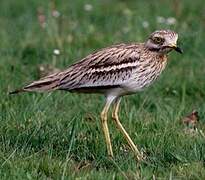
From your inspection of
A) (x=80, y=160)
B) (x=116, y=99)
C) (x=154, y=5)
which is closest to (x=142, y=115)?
(x=116, y=99)

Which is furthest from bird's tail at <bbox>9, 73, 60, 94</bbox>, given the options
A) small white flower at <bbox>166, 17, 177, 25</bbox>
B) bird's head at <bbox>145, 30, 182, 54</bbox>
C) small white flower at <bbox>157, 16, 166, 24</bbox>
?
small white flower at <bbox>157, 16, 166, 24</bbox>

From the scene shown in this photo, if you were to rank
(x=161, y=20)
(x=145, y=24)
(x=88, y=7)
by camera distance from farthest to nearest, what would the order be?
(x=88, y=7) < (x=161, y=20) < (x=145, y=24)

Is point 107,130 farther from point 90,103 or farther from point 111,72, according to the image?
point 90,103

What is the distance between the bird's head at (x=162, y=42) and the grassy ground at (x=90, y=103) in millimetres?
747

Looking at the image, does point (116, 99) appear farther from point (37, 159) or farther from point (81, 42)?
point (81, 42)

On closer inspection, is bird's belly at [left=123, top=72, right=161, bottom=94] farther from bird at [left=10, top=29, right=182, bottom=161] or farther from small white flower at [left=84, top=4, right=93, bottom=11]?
small white flower at [left=84, top=4, right=93, bottom=11]

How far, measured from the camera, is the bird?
669cm

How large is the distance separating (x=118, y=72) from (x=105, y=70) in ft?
0.39

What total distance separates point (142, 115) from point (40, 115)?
107cm

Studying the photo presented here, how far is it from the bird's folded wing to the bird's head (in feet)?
0.43

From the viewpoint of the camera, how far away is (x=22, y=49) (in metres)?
10.1

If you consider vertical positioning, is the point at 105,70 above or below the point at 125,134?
above

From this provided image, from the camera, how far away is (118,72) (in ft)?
22.0

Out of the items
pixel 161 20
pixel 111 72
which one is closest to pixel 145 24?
pixel 161 20
